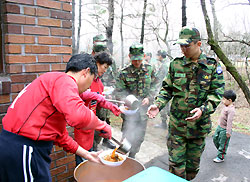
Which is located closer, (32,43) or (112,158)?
(112,158)

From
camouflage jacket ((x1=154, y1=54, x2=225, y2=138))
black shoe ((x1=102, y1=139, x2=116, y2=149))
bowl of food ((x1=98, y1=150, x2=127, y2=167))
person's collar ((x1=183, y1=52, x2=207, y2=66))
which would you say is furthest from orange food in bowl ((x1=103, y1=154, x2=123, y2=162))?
black shoe ((x1=102, y1=139, x2=116, y2=149))

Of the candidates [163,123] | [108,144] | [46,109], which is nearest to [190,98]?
[46,109]

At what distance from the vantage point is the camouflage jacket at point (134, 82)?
4.14 m

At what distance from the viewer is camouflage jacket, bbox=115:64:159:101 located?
13.6 feet

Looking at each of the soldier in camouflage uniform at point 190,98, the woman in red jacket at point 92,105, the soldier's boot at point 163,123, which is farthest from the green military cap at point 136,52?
the soldier's boot at point 163,123

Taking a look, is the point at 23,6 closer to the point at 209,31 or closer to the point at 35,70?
the point at 35,70

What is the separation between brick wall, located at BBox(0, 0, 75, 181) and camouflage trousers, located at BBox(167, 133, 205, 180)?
1.58 meters

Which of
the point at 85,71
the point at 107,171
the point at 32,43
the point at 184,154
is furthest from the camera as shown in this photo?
the point at 184,154

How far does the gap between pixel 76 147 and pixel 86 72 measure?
2.65 feet

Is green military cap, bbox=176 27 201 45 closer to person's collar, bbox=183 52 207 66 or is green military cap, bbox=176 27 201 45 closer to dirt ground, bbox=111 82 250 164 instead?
person's collar, bbox=183 52 207 66

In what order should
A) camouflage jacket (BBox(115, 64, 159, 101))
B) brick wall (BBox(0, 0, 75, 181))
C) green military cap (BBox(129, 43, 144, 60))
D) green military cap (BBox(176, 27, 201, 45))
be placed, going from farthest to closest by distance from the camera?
camouflage jacket (BBox(115, 64, 159, 101)) → green military cap (BBox(129, 43, 144, 60)) → green military cap (BBox(176, 27, 201, 45)) → brick wall (BBox(0, 0, 75, 181))

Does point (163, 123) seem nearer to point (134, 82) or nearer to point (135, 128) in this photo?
point (135, 128)

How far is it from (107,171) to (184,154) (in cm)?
119

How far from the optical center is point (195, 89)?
2.84 metres
